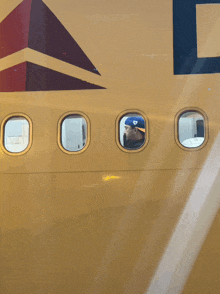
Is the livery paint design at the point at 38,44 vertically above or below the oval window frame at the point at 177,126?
above

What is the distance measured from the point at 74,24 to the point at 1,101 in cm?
111

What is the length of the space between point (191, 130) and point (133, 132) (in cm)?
58

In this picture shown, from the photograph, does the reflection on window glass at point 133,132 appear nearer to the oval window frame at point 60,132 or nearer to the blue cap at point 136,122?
the blue cap at point 136,122

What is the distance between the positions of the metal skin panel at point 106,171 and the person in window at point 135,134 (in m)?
0.10

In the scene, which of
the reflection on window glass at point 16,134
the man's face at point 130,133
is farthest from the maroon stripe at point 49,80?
the man's face at point 130,133

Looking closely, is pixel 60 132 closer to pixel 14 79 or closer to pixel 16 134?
pixel 16 134

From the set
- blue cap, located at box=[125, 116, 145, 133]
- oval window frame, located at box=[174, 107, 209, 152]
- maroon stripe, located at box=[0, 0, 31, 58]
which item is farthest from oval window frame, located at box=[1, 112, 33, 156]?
oval window frame, located at box=[174, 107, 209, 152]

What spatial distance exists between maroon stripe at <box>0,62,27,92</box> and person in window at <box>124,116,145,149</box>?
117cm

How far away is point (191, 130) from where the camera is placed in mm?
3754

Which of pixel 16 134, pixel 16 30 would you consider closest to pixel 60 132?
pixel 16 134

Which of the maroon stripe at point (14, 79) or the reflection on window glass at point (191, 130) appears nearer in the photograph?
the reflection on window glass at point (191, 130)

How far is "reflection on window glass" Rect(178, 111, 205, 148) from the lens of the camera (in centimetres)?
375

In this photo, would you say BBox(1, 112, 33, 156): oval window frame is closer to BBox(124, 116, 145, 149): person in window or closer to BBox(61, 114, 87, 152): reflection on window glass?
BBox(61, 114, 87, 152): reflection on window glass

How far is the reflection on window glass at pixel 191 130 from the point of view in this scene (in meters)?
3.75
